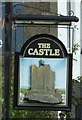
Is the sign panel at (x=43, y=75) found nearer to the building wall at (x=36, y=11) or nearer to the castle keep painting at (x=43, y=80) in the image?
the castle keep painting at (x=43, y=80)

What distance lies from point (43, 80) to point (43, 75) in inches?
2.9

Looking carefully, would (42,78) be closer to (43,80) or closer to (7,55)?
(43,80)

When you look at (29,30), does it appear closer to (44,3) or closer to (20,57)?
(44,3)

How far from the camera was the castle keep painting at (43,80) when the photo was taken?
4.75m

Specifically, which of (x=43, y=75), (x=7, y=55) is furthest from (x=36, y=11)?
(x=43, y=75)

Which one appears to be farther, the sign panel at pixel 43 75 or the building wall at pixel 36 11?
the building wall at pixel 36 11

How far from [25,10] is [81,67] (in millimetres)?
1692

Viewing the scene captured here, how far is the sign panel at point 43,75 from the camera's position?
4.74 metres

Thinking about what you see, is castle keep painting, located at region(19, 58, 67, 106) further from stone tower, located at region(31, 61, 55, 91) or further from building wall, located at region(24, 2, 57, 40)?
building wall, located at region(24, 2, 57, 40)

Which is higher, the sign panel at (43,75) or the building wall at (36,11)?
the building wall at (36,11)

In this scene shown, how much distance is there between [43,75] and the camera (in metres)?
4.77

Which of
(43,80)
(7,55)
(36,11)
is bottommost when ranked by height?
(43,80)

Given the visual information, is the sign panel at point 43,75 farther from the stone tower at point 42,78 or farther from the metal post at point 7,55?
the metal post at point 7,55

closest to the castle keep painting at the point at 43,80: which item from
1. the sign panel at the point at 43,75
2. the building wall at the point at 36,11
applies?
the sign panel at the point at 43,75
